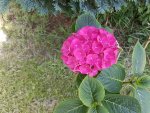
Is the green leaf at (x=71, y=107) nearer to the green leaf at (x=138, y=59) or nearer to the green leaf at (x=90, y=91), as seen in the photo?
the green leaf at (x=90, y=91)

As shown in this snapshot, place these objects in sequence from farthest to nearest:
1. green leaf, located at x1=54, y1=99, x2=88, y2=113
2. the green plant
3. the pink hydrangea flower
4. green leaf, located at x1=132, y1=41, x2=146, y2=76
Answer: the green plant, green leaf, located at x1=132, y1=41, x2=146, y2=76, green leaf, located at x1=54, y1=99, x2=88, y2=113, the pink hydrangea flower

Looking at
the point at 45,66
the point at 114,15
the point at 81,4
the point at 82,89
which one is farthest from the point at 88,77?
the point at 114,15

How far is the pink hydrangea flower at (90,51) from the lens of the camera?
1.45 meters

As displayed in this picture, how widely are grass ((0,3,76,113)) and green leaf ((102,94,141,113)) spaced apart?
3.01 feet

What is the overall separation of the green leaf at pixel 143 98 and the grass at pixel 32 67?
934mm

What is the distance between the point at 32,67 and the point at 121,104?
1.21 meters

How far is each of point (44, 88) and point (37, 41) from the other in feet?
1.46

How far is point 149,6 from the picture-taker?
8.15 feet

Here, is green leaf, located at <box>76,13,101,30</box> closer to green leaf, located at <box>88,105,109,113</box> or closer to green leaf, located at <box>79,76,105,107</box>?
green leaf, located at <box>79,76,105,107</box>

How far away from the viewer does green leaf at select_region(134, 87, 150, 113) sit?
160 cm

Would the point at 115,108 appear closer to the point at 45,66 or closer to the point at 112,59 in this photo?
the point at 112,59

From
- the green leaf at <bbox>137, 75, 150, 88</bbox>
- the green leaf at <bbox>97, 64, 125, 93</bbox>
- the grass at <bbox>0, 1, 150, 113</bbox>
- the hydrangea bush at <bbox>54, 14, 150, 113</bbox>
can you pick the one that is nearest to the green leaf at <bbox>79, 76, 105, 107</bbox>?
the hydrangea bush at <bbox>54, 14, 150, 113</bbox>

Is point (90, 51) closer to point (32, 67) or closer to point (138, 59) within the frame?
point (138, 59)

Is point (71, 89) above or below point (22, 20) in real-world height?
below
